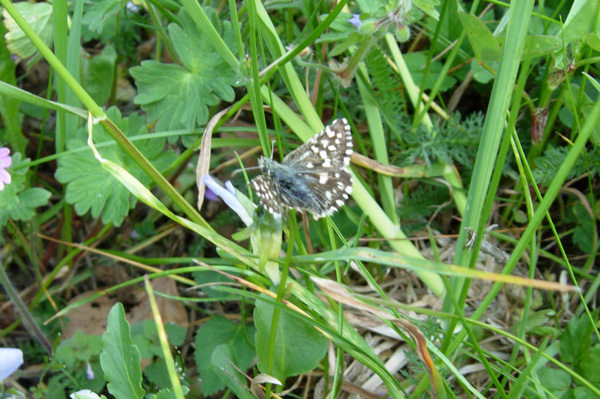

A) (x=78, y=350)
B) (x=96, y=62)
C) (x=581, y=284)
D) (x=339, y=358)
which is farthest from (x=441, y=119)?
(x=78, y=350)

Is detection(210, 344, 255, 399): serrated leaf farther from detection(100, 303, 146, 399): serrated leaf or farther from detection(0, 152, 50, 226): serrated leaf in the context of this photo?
detection(0, 152, 50, 226): serrated leaf

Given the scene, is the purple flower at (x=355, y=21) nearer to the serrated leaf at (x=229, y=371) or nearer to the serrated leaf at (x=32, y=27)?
the serrated leaf at (x=229, y=371)

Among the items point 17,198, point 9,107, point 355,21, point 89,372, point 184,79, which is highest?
point 355,21

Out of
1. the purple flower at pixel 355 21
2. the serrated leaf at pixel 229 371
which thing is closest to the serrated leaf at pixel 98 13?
the purple flower at pixel 355 21

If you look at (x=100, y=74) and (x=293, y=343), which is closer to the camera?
(x=293, y=343)

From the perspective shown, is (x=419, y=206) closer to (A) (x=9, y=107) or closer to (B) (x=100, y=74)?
(B) (x=100, y=74)

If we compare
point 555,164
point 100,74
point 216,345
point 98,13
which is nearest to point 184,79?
point 98,13

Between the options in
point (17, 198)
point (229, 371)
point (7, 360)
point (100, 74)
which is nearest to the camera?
point (7, 360)

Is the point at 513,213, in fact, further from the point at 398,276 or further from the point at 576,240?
the point at 398,276
